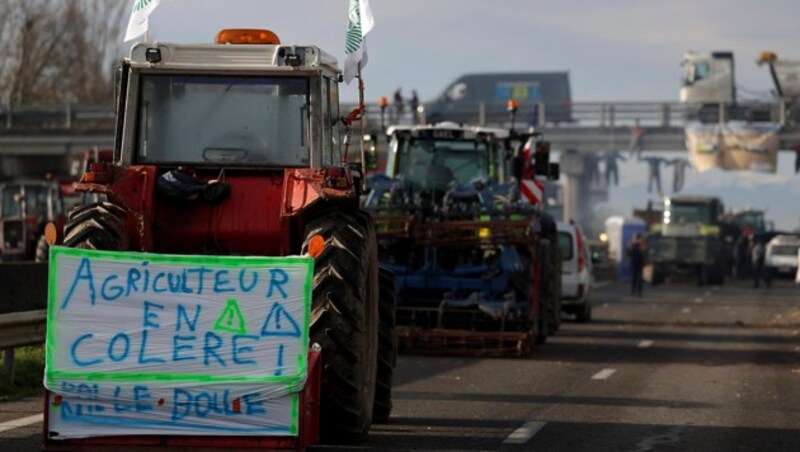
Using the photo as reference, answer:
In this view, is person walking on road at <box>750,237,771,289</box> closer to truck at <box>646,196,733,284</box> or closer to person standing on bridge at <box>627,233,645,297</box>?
truck at <box>646,196,733,284</box>

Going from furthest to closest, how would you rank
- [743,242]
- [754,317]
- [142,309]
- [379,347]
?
1. [743,242]
2. [754,317]
3. [379,347]
4. [142,309]

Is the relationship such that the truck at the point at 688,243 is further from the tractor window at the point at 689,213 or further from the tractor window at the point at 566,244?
the tractor window at the point at 566,244

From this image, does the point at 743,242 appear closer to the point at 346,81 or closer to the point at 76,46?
the point at 76,46

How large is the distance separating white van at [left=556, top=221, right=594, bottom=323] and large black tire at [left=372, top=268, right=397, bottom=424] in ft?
63.4

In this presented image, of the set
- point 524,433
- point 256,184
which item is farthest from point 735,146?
point 256,184

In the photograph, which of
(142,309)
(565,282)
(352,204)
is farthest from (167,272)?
(565,282)

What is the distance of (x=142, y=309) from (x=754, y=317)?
30047 millimetres

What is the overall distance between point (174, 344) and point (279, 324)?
24.0 inches

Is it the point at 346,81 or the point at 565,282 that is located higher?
the point at 346,81

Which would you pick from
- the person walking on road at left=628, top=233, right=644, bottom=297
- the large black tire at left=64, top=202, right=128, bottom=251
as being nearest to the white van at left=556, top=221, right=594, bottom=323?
the person walking on road at left=628, top=233, right=644, bottom=297

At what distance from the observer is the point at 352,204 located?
12711 mm

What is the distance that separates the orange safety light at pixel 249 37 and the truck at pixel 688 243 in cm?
5541

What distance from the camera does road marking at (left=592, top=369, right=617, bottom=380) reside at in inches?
774

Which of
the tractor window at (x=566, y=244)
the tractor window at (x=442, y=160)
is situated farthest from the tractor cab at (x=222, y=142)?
the tractor window at (x=566, y=244)
